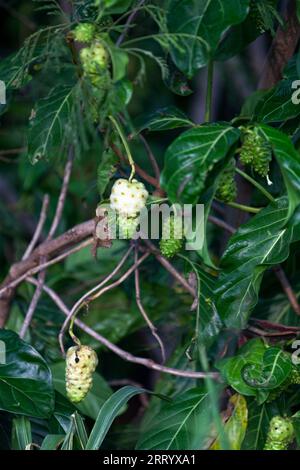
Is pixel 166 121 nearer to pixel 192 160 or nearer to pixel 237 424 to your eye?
pixel 192 160

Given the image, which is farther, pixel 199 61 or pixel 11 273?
pixel 11 273

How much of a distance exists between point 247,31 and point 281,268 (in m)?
0.45

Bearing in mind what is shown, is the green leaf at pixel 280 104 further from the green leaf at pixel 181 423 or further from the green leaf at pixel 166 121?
the green leaf at pixel 181 423

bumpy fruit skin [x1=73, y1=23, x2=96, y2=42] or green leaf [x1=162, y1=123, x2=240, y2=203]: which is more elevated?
bumpy fruit skin [x1=73, y1=23, x2=96, y2=42]

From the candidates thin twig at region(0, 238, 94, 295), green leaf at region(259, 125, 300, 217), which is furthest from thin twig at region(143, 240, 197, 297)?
green leaf at region(259, 125, 300, 217)

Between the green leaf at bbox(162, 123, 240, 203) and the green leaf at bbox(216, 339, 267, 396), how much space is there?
1.05 ft

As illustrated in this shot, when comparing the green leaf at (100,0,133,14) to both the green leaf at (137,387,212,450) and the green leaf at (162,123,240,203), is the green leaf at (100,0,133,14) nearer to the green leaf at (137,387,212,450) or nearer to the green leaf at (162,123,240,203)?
the green leaf at (162,123,240,203)

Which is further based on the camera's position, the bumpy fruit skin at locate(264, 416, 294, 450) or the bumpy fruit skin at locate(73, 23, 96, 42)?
the bumpy fruit skin at locate(264, 416, 294, 450)

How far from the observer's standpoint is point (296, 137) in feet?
4.04

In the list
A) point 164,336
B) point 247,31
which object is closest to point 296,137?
point 247,31

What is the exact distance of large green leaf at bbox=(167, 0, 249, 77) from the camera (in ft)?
3.11

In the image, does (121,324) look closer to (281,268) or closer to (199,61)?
(281,268)

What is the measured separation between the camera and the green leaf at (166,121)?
1.15 metres

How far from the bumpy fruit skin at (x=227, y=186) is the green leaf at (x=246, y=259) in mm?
50
